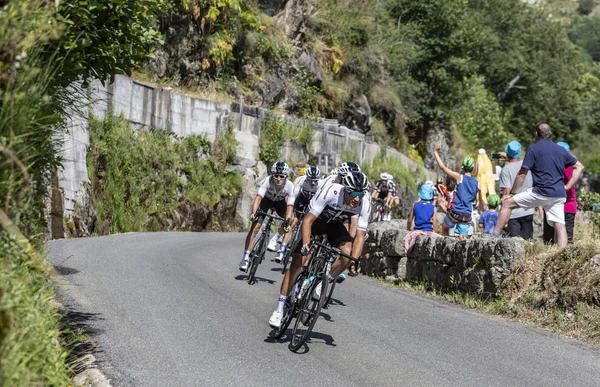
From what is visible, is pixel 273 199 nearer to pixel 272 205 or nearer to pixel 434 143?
pixel 272 205

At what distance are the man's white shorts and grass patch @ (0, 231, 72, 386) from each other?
7.50 meters

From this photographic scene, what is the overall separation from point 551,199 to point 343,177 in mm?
3922

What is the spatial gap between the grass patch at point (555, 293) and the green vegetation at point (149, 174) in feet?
47.3

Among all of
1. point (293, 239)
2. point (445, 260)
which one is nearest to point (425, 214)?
point (445, 260)

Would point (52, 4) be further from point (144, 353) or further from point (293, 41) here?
point (293, 41)

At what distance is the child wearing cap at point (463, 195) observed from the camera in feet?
45.1

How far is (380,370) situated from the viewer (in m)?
7.75

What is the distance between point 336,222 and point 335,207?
16.2 inches

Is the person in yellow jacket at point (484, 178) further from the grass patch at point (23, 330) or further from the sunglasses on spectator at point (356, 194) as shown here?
the grass patch at point (23, 330)

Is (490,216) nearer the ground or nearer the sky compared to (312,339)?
nearer the sky

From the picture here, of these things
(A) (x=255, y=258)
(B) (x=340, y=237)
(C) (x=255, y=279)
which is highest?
(B) (x=340, y=237)

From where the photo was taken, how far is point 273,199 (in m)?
14.8

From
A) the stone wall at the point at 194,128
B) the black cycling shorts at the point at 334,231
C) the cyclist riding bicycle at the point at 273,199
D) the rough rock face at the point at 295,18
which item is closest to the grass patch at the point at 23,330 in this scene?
the black cycling shorts at the point at 334,231

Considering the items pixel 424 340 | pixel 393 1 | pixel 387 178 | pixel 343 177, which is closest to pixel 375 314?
pixel 424 340
